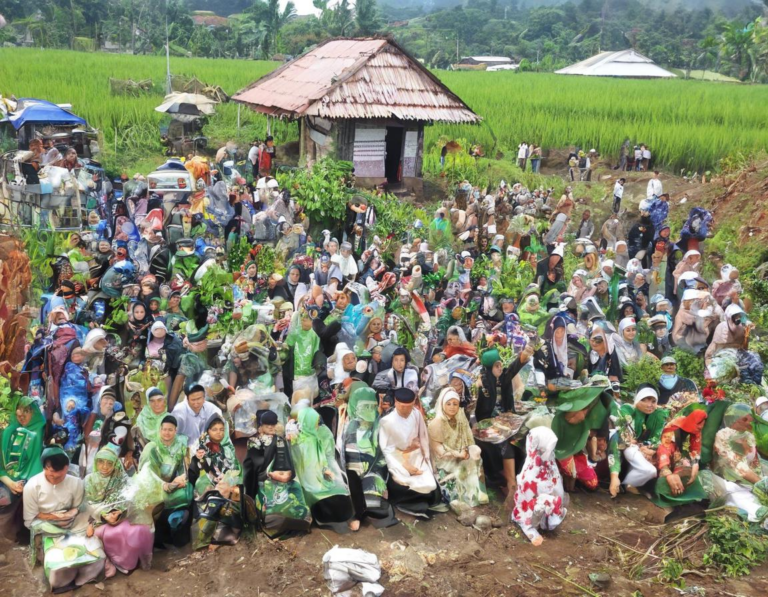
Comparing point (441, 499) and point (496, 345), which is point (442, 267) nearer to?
point (496, 345)

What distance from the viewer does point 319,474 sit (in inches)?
224

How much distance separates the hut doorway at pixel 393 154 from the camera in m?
15.4

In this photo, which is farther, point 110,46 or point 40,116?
point 110,46

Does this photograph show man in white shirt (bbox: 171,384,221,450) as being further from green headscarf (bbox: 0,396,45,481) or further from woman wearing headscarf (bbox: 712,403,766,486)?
woman wearing headscarf (bbox: 712,403,766,486)

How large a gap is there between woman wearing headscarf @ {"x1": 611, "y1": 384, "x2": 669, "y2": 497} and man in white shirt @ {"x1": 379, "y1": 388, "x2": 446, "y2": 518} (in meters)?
1.54

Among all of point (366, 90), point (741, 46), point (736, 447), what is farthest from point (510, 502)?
point (741, 46)

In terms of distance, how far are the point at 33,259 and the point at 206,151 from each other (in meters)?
8.07

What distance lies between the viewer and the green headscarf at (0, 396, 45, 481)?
536cm

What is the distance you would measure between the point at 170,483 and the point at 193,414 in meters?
0.65

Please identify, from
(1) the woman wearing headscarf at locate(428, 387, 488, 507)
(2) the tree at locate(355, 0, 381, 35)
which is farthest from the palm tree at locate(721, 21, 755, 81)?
(1) the woman wearing headscarf at locate(428, 387, 488, 507)

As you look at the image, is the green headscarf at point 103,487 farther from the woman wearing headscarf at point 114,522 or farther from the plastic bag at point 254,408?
the plastic bag at point 254,408

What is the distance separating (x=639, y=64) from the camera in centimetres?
4369

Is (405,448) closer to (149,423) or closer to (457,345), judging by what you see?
(457,345)

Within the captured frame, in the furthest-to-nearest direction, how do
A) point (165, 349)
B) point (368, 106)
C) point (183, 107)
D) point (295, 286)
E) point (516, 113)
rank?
1. point (516, 113)
2. point (183, 107)
3. point (368, 106)
4. point (295, 286)
5. point (165, 349)
